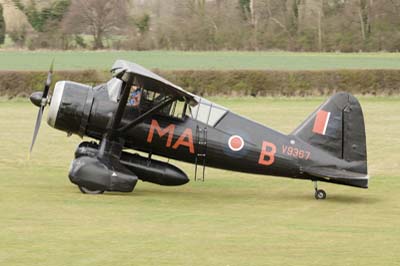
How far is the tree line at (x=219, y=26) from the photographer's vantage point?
2432 inches

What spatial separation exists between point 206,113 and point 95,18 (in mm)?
46098

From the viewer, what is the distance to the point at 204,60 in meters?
59.1

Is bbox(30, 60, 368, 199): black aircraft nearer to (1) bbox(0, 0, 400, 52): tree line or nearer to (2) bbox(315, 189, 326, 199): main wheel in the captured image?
(2) bbox(315, 189, 326, 199): main wheel

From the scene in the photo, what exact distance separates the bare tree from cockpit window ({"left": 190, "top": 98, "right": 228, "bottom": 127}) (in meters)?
42.9

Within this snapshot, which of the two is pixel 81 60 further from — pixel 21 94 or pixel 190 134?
pixel 190 134

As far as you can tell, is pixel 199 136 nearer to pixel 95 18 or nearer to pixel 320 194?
pixel 320 194

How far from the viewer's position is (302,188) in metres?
19.9

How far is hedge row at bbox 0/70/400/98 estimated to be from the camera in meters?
43.6

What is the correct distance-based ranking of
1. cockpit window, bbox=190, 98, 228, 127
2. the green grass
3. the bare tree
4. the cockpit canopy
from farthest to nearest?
the bare tree → cockpit window, bbox=190, 98, 228, 127 → the cockpit canopy → the green grass

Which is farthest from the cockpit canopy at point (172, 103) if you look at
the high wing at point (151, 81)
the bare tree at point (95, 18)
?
the bare tree at point (95, 18)

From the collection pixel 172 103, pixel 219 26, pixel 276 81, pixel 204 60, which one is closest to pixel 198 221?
pixel 172 103

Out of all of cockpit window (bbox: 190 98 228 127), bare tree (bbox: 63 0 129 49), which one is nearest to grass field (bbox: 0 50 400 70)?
bare tree (bbox: 63 0 129 49)

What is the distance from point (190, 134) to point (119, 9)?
51820mm

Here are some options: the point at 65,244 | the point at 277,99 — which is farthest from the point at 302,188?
the point at 277,99
